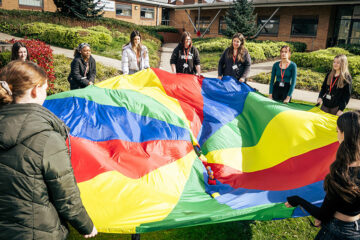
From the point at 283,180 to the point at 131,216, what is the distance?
5.17ft

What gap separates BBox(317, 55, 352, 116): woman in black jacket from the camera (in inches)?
166

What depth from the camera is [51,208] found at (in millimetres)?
1517

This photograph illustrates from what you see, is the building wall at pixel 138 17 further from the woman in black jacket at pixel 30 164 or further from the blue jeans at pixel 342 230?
the blue jeans at pixel 342 230

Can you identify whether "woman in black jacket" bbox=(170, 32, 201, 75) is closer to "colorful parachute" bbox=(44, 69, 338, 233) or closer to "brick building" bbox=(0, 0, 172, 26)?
"colorful parachute" bbox=(44, 69, 338, 233)

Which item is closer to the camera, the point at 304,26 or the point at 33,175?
the point at 33,175

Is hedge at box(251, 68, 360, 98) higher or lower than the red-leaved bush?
lower

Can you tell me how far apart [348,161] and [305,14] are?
19.2m

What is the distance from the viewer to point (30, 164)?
138 cm

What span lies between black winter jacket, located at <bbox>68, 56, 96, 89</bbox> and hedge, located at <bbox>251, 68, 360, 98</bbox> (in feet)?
23.4

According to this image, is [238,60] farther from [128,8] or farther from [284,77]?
[128,8]

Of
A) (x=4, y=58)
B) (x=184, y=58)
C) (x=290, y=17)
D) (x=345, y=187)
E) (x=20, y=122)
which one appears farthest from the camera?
A: (x=290, y=17)

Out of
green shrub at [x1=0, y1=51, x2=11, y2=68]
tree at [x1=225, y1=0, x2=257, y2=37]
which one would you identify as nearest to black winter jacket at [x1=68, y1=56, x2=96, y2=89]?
green shrub at [x1=0, y1=51, x2=11, y2=68]

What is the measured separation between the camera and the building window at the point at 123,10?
25219 millimetres

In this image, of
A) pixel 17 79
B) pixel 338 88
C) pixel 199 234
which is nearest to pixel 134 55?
pixel 199 234
